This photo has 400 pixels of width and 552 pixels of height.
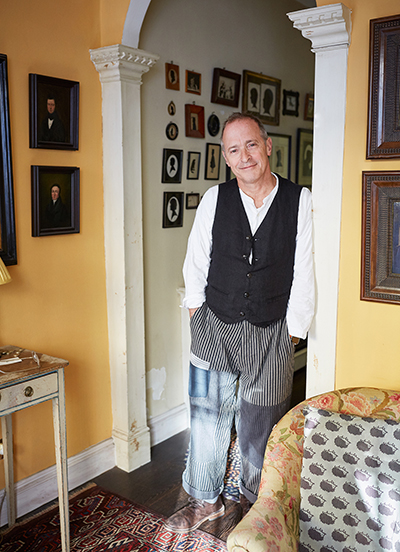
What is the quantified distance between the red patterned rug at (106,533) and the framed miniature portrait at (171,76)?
2.44m

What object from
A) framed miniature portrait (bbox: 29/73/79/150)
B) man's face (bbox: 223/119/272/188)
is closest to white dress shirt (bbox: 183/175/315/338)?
man's face (bbox: 223/119/272/188)

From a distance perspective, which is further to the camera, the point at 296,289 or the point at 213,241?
the point at 213,241

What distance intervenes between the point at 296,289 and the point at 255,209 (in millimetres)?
402

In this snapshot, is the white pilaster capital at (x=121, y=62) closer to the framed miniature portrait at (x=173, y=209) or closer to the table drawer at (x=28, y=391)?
the framed miniature portrait at (x=173, y=209)

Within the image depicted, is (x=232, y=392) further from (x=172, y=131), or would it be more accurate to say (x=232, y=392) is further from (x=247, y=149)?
(x=172, y=131)

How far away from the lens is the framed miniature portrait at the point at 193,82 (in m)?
3.40

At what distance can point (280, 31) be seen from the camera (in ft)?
14.2

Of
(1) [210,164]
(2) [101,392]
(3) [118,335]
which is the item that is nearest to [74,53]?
(1) [210,164]

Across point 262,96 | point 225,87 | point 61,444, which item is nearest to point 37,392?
point 61,444

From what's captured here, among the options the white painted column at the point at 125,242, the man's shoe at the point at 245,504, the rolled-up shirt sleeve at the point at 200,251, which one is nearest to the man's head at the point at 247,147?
the rolled-up shirt sleeve at the point at 200,251

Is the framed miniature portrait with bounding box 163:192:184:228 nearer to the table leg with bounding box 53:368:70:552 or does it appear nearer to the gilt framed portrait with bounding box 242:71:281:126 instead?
the gilt framed portrait with bounding box 242:71:281:126

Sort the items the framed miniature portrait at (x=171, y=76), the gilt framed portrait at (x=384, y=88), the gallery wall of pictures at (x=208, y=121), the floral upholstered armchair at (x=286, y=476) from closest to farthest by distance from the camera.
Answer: the floral upholstered armchair at (x=286, y=476)
the gilt framed portrait at (x=384, y=88)
the framed miniature portrait at (x=171, y=76)
the gallery wall of pictures at (x=208, y=121)

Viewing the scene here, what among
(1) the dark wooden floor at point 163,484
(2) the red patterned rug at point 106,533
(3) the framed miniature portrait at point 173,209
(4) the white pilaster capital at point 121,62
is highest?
(4) the white pilaster capital at point 121,62

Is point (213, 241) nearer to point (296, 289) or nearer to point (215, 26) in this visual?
point (296, 289)
